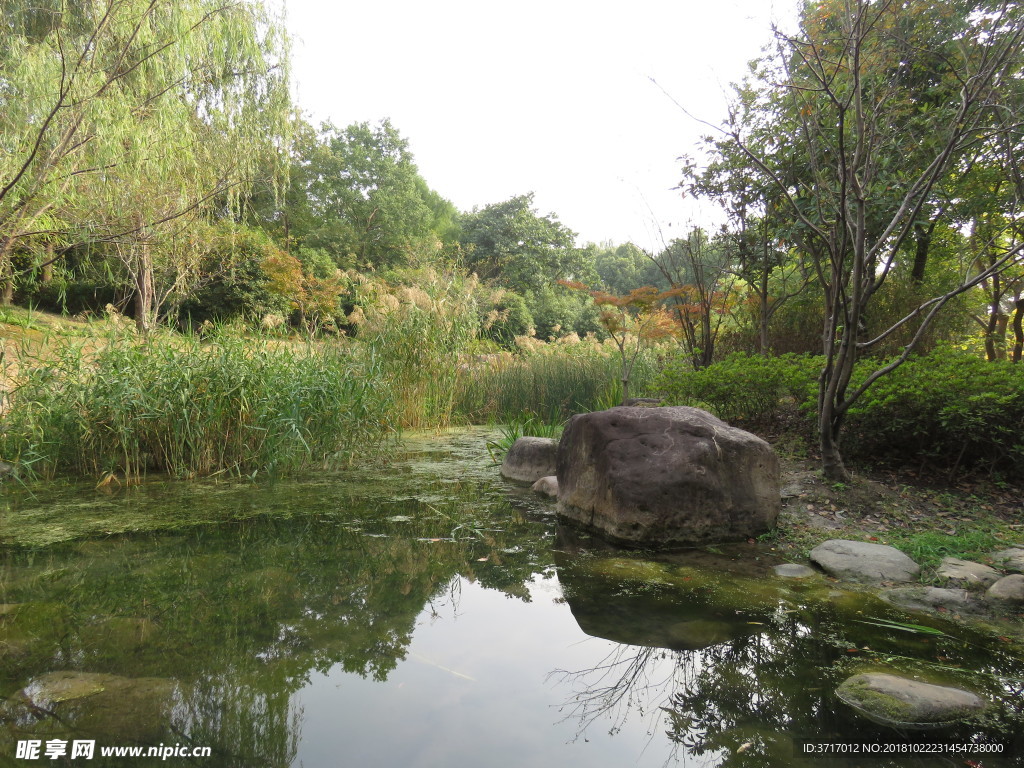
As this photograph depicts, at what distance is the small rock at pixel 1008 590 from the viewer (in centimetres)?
222

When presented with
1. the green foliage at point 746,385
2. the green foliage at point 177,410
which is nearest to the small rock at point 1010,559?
the green foliage at point 746,385

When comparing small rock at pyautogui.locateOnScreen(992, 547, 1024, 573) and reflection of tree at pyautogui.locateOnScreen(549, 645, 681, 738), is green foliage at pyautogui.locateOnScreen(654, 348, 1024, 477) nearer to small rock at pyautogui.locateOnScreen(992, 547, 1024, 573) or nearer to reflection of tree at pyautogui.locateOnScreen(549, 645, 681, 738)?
small rock at pyautogui.locateOnScreen(992, 547, 1024, 573)

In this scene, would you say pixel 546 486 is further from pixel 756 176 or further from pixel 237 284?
pixel 237 284

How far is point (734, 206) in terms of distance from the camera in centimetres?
630

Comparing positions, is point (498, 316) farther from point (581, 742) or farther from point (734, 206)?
point (581, 742)

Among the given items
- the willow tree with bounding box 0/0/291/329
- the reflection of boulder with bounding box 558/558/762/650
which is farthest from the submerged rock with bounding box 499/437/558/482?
the willow tree with bounding box 0/0/291/329

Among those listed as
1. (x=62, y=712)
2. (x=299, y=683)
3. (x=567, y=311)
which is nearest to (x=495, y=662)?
(x=299, y=683)

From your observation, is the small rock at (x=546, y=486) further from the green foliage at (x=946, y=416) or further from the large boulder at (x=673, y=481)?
the green foliage at (x=946, y=416)

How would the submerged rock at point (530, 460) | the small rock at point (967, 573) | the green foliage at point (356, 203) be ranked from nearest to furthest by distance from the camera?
the small rock at point (967, 573), the submerged rock at point (530, 460), the green foliage at point (356, 203)

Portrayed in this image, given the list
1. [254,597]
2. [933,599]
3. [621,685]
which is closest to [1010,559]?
[933,599]

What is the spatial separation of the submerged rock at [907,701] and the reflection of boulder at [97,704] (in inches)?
69.8

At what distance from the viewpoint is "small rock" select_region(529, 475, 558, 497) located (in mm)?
4148

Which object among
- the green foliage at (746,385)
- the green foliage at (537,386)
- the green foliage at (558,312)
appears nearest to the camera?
the green foliage at (746,385)

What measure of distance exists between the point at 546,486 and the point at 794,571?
6.29 feet
